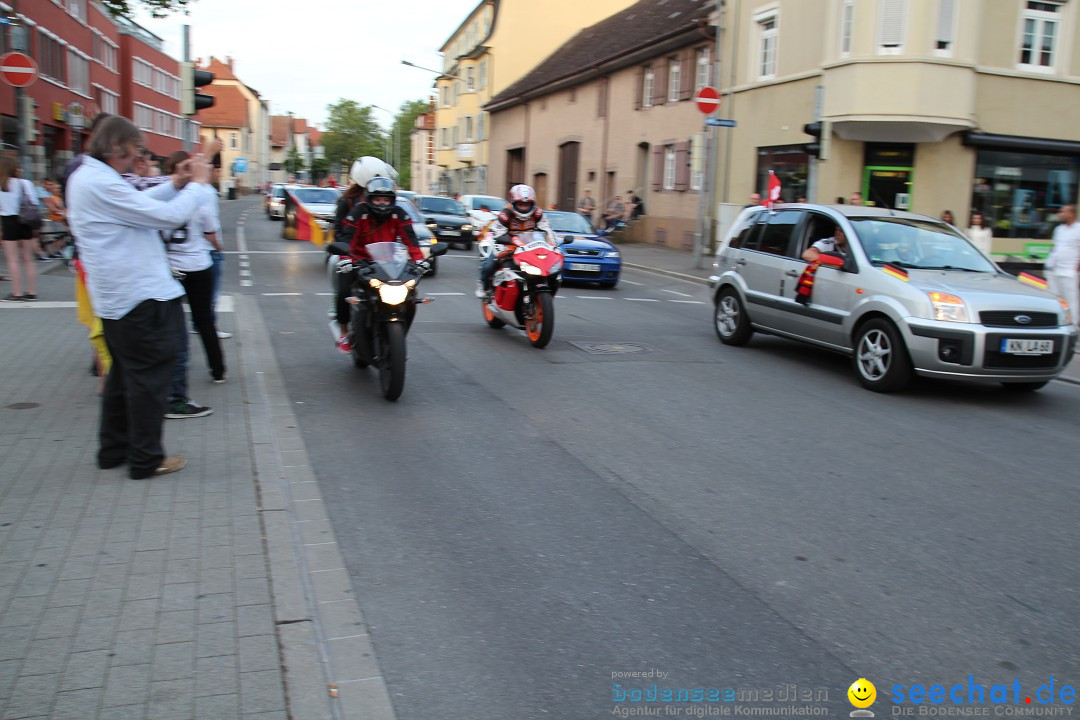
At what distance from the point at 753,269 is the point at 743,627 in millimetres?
7827

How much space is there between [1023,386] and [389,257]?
6.26m

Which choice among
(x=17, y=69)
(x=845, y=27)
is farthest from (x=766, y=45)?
(x=17, y=69)

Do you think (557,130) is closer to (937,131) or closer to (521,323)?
(937,131)

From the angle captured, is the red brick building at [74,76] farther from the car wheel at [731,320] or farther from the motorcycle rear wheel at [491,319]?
the car wheel at [731,320]

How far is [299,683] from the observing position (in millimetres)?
3219

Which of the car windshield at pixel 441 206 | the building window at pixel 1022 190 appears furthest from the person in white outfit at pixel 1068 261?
the car windshield at pixel 441 206

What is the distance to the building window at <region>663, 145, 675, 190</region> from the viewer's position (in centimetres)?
3102

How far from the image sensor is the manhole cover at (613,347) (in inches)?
419

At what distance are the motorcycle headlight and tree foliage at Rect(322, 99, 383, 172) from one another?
383 ft

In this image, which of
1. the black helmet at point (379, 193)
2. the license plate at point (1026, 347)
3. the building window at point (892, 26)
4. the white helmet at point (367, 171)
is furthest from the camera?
the building window at point (892, 26)

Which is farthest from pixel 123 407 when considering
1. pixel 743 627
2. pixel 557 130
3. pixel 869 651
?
pixel 557 130

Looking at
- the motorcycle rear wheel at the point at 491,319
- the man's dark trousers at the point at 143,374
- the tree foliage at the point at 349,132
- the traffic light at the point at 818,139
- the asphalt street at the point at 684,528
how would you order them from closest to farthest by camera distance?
the asphalt street at the point at 684,528 < the man's dark trousers at the point at 143,374 < the motorcycle rear wheel at the point at 491,319 < the traffic light at the point at 818,139 < the tree foliage at the point at 349,132

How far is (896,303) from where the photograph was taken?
8836 millimetres

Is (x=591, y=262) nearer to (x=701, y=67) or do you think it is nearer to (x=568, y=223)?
(x=568, y=223)
